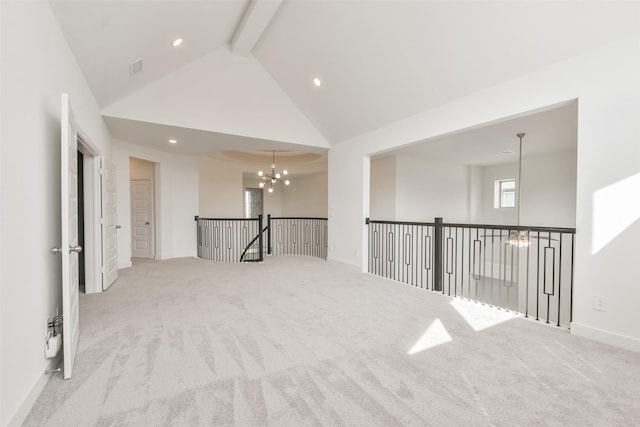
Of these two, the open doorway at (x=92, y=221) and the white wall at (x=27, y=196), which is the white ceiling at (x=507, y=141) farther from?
the open doorway at (x=92, y=221)

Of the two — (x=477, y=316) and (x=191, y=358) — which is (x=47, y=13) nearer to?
(x=191, y=358)

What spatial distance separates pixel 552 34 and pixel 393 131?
240 cm

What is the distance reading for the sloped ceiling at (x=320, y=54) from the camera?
267 cm

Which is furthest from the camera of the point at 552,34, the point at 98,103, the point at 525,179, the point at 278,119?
the point at 525,179

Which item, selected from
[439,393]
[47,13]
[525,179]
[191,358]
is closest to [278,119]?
[47,13]

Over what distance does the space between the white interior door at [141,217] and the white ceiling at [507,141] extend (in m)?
6.23

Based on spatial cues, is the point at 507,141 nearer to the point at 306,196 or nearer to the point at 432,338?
the point at 432,338

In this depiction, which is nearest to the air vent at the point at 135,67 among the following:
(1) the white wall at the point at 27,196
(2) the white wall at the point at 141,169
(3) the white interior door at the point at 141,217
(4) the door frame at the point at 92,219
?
(4) the door frame at the point at 92,219

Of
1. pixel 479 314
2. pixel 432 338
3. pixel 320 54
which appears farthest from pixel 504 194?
pixel 432 338

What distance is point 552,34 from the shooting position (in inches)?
105

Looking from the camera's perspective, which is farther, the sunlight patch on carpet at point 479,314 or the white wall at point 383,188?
the white wall at point 383,188

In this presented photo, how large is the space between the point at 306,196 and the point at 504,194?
6.37 m

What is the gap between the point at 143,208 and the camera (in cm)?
714

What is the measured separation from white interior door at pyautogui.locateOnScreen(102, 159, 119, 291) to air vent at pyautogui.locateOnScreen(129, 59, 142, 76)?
135 centimetres
